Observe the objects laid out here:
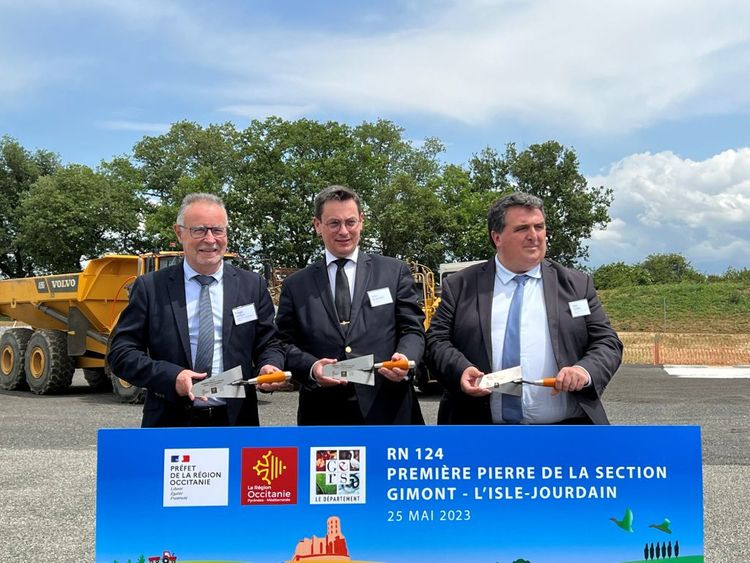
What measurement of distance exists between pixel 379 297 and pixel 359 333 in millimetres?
199

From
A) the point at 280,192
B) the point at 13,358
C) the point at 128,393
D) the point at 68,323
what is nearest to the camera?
the point at 128,393

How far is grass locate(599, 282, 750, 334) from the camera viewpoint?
3306cm

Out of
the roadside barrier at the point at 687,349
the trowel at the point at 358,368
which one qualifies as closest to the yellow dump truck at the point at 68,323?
the trowel at the point at 358,368

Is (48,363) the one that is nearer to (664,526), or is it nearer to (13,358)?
(13,358)

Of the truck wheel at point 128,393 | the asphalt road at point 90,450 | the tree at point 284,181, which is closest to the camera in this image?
the asphalt road at point 90,450

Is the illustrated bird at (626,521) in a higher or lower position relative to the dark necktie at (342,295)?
lower

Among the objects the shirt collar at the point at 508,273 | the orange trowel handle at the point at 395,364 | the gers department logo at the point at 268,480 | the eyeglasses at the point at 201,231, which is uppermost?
the eyeglasses at the point at 201,231

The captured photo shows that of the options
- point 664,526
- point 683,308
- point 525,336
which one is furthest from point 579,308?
point 683,308

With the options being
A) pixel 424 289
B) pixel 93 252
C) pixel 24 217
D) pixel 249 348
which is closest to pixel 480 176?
pixel 93 252

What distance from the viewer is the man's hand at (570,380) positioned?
3066 millimetres

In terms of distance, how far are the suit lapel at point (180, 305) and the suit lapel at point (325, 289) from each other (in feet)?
2.07

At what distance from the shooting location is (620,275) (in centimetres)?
5594

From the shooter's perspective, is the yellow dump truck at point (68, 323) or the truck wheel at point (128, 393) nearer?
the truck wheel at point (128, 393)

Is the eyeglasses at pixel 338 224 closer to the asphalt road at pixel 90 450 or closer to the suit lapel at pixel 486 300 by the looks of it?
the suit lapel at pixel 486 300
